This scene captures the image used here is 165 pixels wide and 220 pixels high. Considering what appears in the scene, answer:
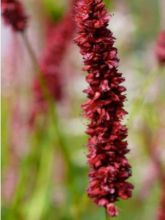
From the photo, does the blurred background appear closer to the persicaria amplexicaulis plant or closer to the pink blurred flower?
the pink blurred flower

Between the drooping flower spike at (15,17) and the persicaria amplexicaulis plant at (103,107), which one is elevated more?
the drooping flower spike at (15,17)

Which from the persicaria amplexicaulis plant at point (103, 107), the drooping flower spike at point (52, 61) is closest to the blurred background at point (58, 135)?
the drooping flower spike at point (52, 61)

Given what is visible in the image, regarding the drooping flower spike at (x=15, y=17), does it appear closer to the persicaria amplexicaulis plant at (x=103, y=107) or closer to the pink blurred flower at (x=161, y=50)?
the pink blurred flower at (x=161, y=50)

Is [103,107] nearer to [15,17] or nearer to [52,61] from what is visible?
[15,17]

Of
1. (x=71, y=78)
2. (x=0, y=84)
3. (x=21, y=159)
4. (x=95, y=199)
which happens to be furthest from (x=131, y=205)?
(x=95, y=199)

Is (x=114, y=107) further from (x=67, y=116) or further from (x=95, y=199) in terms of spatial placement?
(x=67, y=116)

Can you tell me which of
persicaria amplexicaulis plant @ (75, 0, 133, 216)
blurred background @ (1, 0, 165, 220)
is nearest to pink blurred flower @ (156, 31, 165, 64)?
blurred background @ (1, 0, 165, 220)
